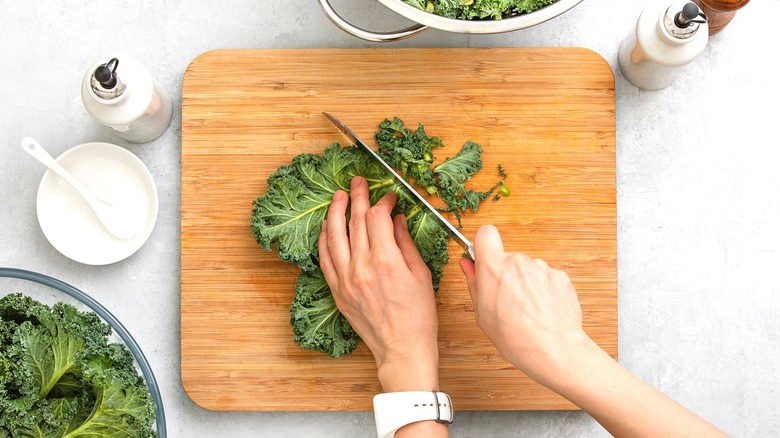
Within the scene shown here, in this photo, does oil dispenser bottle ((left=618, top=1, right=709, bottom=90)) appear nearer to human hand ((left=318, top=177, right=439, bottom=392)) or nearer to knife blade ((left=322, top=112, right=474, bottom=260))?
knife blade ((left=322, top=112, right=474, bottom=260))

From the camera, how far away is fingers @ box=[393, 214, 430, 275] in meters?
1.75

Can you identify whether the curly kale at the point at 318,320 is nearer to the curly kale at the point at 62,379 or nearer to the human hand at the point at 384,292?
the human hand at the point at 384,292

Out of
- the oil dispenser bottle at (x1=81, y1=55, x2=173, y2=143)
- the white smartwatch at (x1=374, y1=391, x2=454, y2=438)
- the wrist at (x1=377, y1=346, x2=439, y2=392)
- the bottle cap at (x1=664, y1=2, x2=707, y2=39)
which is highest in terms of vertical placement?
the bottle cap at (x1=664, y1=2, x2=707, y2=39)

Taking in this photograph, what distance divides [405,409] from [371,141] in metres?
0.67

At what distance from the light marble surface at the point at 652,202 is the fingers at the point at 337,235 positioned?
44 cm

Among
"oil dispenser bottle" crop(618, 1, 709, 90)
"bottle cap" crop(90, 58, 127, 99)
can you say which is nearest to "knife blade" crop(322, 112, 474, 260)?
"bottle cap" crop(90, 58, 127, 99)

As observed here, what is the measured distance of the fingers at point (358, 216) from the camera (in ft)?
5.68

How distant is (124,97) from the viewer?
169cm

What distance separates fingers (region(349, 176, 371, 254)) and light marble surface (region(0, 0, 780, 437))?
0.41 metres

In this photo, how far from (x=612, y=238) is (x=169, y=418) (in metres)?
1.26

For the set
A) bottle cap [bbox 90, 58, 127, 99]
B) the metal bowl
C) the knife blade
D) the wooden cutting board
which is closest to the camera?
the metal bowl

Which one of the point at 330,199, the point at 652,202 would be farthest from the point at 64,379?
the point at 652,202

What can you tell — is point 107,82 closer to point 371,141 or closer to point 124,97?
point 124,97

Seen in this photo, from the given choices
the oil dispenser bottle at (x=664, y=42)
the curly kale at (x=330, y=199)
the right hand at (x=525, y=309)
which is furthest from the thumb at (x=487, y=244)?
the oil dispenser bottle at (x=664, y=42)
